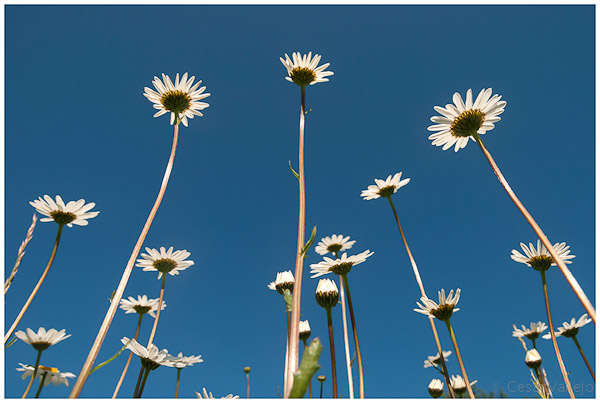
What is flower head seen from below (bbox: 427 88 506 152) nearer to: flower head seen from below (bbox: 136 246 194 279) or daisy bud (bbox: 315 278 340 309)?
daisy bud (bbox: 315 278 340 309)

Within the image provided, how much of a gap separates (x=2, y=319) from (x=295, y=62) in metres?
1.50

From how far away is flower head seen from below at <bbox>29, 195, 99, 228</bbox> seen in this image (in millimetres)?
1846

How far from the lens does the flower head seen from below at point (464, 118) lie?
175 cm

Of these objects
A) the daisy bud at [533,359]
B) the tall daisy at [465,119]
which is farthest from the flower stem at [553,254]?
the daisy bud at [533,359]

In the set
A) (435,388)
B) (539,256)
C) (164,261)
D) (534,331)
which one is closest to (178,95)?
(164,261)

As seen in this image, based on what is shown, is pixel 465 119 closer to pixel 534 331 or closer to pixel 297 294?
pixel 297 294

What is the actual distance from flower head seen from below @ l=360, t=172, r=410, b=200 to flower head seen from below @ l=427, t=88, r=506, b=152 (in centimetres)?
79

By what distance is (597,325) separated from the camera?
0.82 m

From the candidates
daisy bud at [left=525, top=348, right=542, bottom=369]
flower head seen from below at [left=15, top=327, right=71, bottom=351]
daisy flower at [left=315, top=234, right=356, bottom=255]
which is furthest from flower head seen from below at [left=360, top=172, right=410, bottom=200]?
flower head seen from below at [left=15, top=327, right=71, bottom=351]

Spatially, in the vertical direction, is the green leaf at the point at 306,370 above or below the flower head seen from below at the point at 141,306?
below

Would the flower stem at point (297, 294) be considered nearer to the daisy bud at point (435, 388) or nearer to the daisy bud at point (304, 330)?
the daisy bud at point (304, 330)

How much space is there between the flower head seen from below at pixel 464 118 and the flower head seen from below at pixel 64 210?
1695mm

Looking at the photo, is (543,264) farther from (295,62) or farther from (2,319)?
(2,319)

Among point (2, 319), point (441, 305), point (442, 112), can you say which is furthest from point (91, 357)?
point (442, 112)
